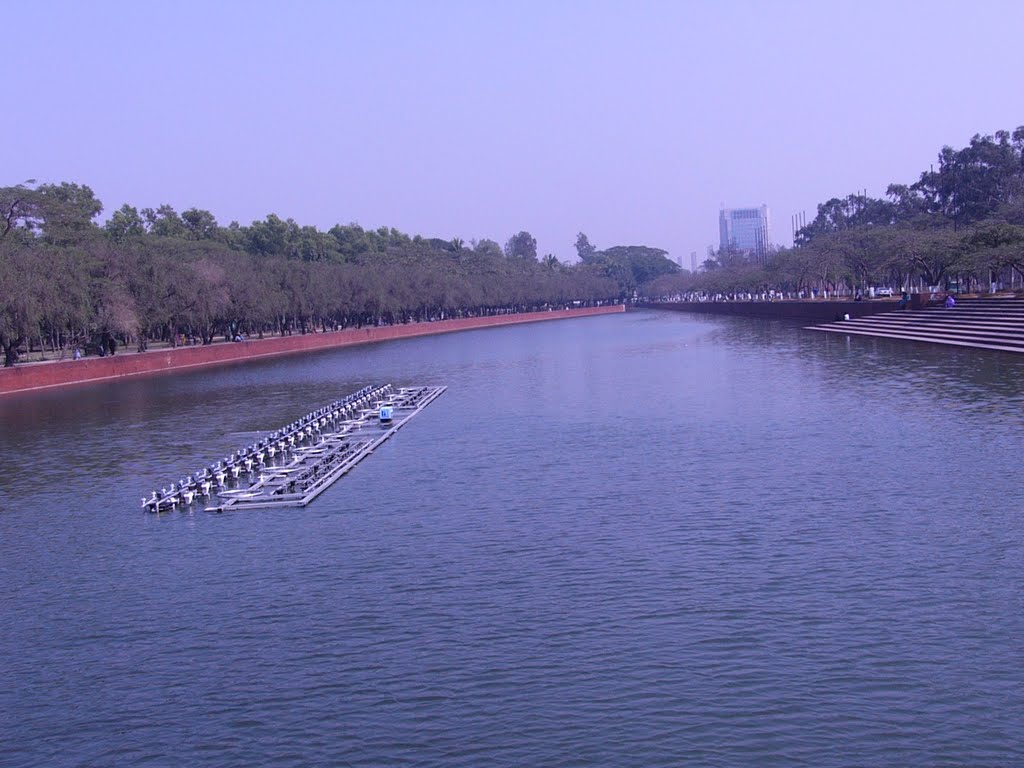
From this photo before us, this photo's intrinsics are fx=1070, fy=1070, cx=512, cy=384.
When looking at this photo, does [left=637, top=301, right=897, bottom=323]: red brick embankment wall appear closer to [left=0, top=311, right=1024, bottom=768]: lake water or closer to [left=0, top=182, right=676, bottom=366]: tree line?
[left=0, top=182, right=676, bottom=366]: tree line

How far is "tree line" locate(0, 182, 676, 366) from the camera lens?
2108 inches

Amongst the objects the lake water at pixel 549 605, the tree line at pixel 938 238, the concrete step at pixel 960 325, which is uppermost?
the tree line at pixel 938 238

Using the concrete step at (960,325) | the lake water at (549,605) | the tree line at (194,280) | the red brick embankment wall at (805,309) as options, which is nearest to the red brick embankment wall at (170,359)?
the tree line at (194,280)

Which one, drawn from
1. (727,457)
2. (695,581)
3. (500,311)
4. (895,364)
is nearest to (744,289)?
(500,311)

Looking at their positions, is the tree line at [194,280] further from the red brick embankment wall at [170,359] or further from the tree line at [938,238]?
the tree line at [938,238]

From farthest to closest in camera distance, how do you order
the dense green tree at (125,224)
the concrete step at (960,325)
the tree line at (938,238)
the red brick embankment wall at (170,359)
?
the dense green tree at (125,224) → the tree line at (938,238) → the red brick embankment wall at (170,359) → the concrete step at (960,325)

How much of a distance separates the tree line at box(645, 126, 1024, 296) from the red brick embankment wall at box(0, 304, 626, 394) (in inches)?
1664

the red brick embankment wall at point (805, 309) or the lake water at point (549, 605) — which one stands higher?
the red brick embankment wall at point (805, 309)

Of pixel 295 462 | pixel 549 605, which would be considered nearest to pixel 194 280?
pixel 295 462

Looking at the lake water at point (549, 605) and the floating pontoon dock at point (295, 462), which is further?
the floating pontoon dock at point (295, 462)

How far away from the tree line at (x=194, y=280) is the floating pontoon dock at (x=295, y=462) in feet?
75.9

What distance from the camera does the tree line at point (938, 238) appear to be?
67.5m

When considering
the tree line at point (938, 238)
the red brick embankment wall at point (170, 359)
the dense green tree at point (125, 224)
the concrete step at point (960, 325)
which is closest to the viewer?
the concrete step at point (960, 325)

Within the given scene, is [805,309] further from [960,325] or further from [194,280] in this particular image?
[194,280]
